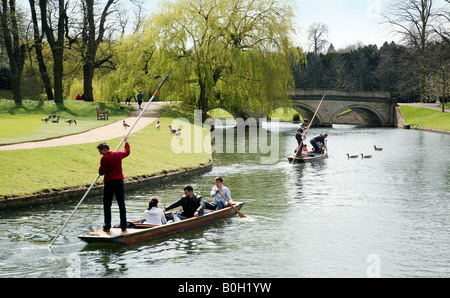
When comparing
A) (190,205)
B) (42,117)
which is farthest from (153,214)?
(42,117)

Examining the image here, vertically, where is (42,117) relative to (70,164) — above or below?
above

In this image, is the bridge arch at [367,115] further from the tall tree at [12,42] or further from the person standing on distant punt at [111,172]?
the person standing on distant punt at [111,172]

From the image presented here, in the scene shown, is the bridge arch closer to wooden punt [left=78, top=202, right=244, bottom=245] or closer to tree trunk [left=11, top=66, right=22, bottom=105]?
tree trunk [left=11, top=66, right=22, bottom=105]

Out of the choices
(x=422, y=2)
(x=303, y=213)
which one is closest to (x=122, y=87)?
(x=303, y=213)

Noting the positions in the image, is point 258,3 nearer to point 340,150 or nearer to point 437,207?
point 340,150

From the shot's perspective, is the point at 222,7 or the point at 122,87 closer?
the point at 222,7

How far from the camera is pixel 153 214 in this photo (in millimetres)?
12594

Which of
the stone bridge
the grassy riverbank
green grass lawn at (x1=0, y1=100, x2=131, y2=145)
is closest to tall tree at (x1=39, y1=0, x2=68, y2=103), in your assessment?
green grass lawn at (x1=0, y1=100, x2=131, y2=145)

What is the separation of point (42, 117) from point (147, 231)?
27.2 m

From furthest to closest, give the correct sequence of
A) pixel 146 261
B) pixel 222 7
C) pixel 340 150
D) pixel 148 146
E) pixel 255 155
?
pixel 222 7 < pixel 340 150 < pixel 255 155 < pixel 148 146 < pixel 146 261

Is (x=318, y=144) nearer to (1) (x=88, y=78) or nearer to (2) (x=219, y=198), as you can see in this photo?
(2) (x=219, y=198)
